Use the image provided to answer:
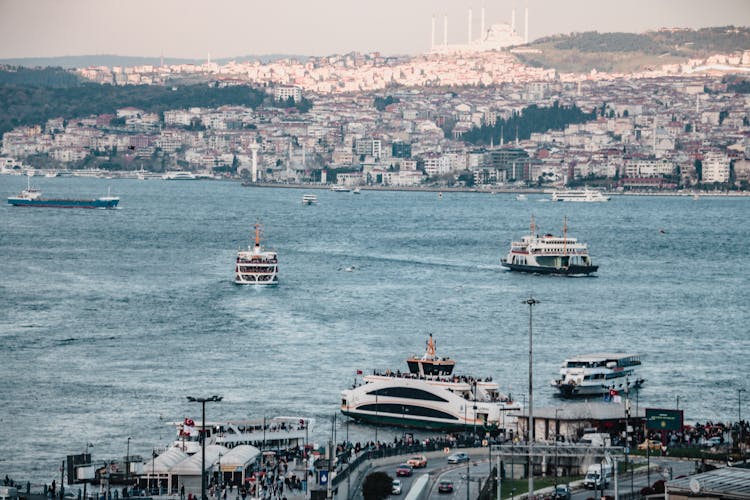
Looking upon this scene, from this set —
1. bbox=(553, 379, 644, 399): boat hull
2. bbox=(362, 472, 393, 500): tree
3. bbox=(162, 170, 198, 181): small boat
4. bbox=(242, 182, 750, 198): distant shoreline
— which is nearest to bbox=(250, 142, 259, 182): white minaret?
bbox=(162, 170, 198, 181): small boat

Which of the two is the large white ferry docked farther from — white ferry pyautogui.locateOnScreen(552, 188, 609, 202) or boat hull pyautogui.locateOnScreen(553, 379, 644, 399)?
white ferry pyautogui.locateOnScreen(552, 188, 609, 202)

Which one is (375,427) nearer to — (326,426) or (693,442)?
(326,426)

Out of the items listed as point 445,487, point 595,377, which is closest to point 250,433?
point 445,487

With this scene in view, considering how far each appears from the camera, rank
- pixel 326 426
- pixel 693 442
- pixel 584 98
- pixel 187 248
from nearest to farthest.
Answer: pixel 693 442
pixel 326 426
pixel 187 248
pixel 584 98

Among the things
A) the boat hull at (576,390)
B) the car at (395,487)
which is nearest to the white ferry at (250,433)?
the car at (395,487)

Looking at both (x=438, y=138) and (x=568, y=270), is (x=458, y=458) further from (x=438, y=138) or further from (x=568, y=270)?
(x=438, y=138)

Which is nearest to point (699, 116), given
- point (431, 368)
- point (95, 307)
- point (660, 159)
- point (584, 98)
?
point (584, 98)

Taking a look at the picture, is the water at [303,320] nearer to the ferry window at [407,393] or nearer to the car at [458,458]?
the ferry window at [407,393]

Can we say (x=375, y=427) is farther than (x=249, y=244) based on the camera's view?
No
